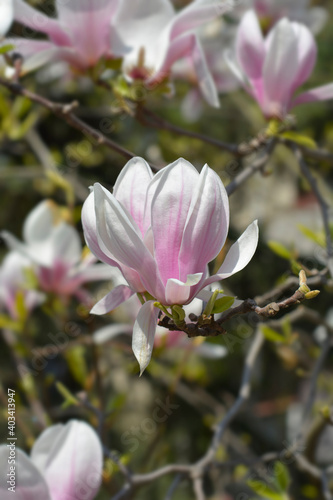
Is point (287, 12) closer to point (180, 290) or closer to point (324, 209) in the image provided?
point (324, 209)

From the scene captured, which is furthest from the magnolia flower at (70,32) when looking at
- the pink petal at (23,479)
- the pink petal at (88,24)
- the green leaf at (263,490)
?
the green leaf at (263,490)

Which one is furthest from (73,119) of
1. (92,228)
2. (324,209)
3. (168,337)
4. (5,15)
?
(168,337)

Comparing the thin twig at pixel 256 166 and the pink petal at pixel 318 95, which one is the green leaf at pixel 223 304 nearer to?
the thin twig at pixel 256 166

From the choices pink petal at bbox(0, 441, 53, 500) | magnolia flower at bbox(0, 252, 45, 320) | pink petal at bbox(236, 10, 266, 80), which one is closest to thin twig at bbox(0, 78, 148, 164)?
pink petal at bbox(236, 10, 266, 80)

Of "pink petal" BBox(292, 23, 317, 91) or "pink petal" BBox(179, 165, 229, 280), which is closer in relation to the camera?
"pink petal" BBox(179, 165, 229, 280)

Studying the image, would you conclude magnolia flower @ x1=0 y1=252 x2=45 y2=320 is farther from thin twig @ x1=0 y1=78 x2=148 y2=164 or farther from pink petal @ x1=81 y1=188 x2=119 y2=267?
pink petal @ x1=81 y1=188 x2=119 y2=267
